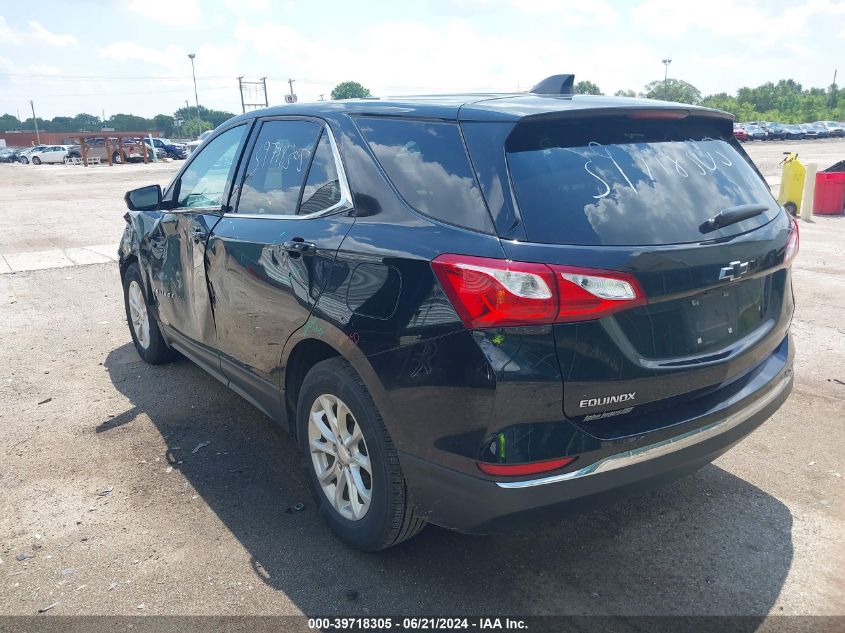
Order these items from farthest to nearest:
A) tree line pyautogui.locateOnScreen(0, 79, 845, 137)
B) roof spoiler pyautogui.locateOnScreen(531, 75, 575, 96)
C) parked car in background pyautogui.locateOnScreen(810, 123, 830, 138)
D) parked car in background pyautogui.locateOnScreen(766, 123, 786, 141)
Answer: tree line pyautogui.locateOnScreen(0, 79, 845, 137), parked car in background pyautogui.locateOnScreen(810, 123, 830, 138), parked car in background pyautogui.locateOnScreen(766, 123, 786, 141), roof spoiler pyautogui.locateOnScreen(531, 75, 575, 96)

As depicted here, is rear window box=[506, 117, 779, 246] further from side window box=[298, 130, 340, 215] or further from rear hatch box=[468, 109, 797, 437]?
side window box=[298, 130, 340, 215]

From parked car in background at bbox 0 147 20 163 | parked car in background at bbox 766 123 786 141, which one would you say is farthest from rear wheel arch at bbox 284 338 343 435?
parked car in background at bbox 0 147 20 163

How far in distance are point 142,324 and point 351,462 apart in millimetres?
3328

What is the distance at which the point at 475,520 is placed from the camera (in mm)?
2496

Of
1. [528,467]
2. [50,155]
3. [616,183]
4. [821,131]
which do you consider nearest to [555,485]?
[528,467]

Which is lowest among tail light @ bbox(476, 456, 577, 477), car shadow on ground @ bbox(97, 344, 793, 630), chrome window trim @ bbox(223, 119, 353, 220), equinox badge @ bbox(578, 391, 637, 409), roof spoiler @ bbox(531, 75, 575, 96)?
car shadow on ground @ bbox(97, 344, 793, 630)

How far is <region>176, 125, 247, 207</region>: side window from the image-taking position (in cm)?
415

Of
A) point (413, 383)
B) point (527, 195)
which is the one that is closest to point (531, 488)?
point (413, 383)

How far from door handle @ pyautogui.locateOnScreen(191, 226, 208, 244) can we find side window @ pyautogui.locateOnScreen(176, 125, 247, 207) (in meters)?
0.16

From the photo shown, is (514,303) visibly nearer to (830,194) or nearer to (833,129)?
(830,194)

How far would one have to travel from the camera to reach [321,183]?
325 cm

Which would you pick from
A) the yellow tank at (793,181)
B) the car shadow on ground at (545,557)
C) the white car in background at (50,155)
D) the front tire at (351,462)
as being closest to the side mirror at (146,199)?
the car shadow on ground at (545,557)

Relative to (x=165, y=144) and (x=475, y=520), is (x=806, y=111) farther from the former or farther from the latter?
(x=475, y=520)

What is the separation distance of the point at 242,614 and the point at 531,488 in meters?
1.28
